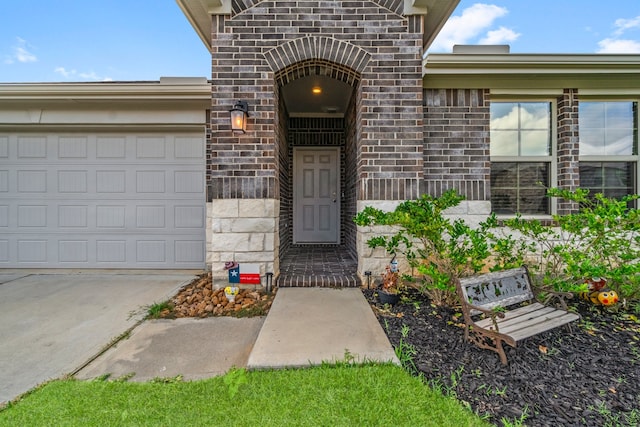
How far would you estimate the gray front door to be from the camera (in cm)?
610

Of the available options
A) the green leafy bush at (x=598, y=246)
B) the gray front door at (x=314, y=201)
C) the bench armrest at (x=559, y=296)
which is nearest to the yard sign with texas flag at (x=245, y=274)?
the gray front door at (x=314, y=201)

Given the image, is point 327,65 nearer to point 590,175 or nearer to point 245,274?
point 245,274

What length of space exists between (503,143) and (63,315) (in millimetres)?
5750

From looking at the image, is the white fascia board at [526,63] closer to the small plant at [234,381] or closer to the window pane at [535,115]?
the window pane at [535,115]

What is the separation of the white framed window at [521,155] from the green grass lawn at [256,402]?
10.8ft

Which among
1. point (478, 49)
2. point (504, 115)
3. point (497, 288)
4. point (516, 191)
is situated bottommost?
point (497, 288)

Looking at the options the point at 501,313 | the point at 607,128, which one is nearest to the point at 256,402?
the point at 501,313

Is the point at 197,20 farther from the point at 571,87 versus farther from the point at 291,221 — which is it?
the point at 571,87

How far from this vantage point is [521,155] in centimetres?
406

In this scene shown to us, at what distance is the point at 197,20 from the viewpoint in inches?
151

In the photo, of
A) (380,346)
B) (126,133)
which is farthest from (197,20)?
(380,346)

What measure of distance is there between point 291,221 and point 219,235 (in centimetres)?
252

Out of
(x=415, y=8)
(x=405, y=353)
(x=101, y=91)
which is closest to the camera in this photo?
(x=405, y=353)

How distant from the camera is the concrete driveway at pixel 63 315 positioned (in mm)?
2150
